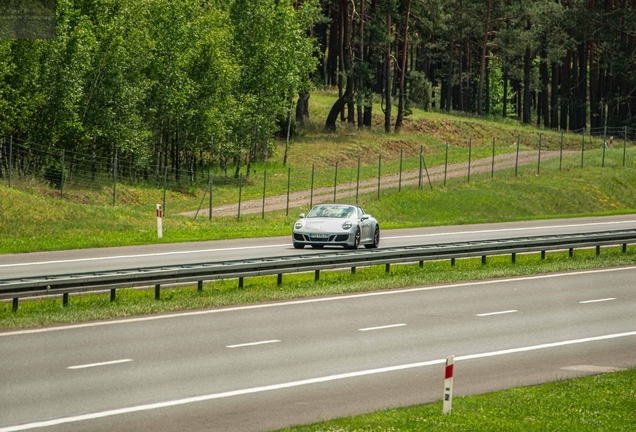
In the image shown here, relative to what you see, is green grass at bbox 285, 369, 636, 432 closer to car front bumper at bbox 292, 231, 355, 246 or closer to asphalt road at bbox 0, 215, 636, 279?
asphalt road at bbox 0, 215, 636, 279

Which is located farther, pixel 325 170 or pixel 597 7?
pixel 597 7

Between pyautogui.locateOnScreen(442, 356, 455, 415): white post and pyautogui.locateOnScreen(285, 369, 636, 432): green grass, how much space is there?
9 cm

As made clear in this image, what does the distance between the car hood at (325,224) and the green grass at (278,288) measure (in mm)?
2460

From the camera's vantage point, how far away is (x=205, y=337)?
48.0 ft

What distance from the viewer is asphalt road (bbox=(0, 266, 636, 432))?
10.2m

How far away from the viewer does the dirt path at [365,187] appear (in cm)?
4209

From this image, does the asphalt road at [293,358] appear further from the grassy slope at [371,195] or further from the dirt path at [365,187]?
the dirt path at [365,187]

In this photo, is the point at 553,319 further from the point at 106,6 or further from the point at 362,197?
the point at 106,6

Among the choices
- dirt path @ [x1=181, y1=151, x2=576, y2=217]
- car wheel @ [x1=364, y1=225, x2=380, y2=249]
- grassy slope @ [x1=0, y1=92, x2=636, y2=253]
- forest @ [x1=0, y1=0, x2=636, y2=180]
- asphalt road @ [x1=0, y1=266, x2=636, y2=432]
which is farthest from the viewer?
dirt path @ [x1=181, y1=151, x2=576, y2=217]

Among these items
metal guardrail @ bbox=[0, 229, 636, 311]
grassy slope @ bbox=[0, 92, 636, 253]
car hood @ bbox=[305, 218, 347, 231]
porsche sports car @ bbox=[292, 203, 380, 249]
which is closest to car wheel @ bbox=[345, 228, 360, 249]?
porsche sports car @ bbox=[292, 203, 380, 249]

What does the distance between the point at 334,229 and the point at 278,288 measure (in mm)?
6761

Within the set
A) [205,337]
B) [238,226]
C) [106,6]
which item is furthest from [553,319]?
[106,6]

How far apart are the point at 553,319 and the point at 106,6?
34.6m

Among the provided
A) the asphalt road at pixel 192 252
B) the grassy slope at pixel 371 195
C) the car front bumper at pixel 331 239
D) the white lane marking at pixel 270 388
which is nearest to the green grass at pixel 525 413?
the white lane marking at pixel 270 388
